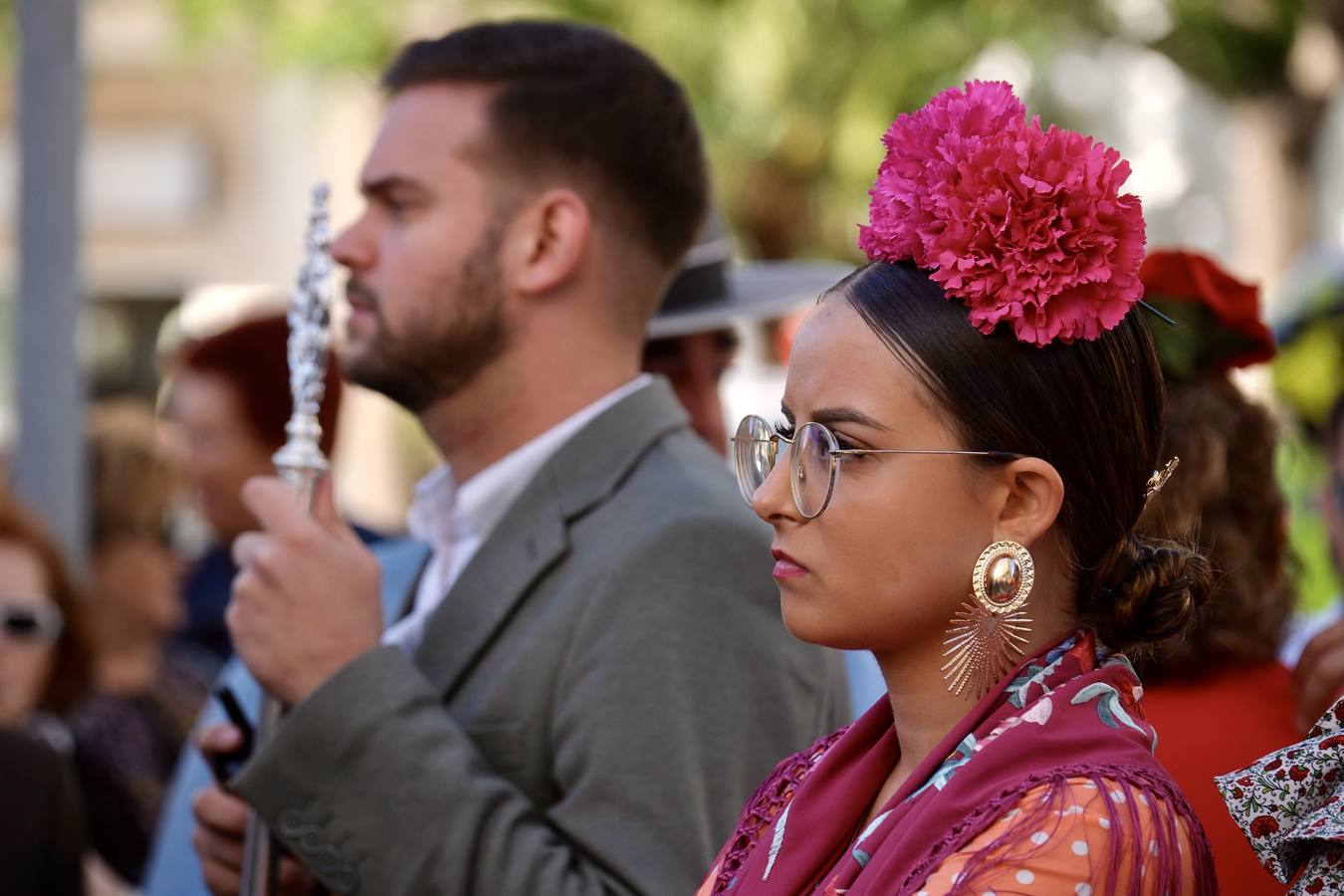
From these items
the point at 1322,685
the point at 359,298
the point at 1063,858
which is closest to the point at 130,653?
the point at 359,298

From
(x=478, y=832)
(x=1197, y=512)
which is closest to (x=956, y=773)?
(x=478, y=832)

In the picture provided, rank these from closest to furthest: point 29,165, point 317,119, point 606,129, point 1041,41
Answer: point 606,129 < point 29,165 < point 1041,41 < point 317,119

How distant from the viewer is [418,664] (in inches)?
104

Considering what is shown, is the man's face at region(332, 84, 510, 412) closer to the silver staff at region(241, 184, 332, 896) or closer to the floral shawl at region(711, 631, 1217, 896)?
the silver staff at region(241, 184, 332, 896)

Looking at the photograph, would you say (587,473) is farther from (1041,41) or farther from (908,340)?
(1041,41)

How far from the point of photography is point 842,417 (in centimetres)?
176

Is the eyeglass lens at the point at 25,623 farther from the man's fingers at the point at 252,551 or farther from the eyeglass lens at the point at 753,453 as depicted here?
the eyeglass lens at the point at 753,453

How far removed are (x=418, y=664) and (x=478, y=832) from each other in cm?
39

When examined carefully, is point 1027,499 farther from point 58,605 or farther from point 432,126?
point 58,605

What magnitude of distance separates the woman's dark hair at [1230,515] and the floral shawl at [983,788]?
76cm

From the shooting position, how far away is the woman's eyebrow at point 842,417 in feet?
5.73

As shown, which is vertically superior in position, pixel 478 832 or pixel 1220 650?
pixel 1220 650

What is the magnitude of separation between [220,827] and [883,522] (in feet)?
4.38

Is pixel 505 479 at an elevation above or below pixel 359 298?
below
